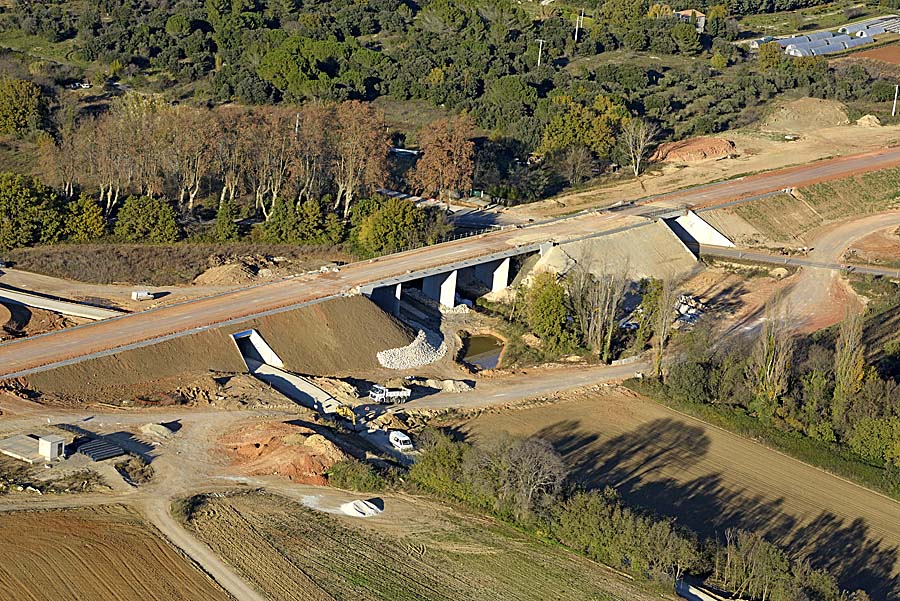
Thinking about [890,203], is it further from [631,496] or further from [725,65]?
[631,496]

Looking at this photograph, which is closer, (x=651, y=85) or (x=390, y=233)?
(x=390, y=233)

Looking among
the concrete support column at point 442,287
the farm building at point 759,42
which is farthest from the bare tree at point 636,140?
the farm building at point 759,42

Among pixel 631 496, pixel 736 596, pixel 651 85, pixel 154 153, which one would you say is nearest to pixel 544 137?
pixel 651 85

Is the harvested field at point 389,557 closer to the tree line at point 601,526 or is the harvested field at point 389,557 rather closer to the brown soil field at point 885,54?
the tree line at point 601,526

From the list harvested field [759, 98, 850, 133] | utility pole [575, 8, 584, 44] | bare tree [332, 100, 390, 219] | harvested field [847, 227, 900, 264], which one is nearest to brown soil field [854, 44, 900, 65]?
harvested field [759, 98, 850, 133]

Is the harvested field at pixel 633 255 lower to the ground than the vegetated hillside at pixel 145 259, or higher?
higher

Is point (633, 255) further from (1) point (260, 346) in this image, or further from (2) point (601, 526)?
(2) point (601, 526)

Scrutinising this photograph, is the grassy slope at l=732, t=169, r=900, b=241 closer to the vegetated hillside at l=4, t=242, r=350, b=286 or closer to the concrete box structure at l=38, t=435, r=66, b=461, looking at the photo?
the vegetated hillside at l=4, t=242, r=350, b=286
